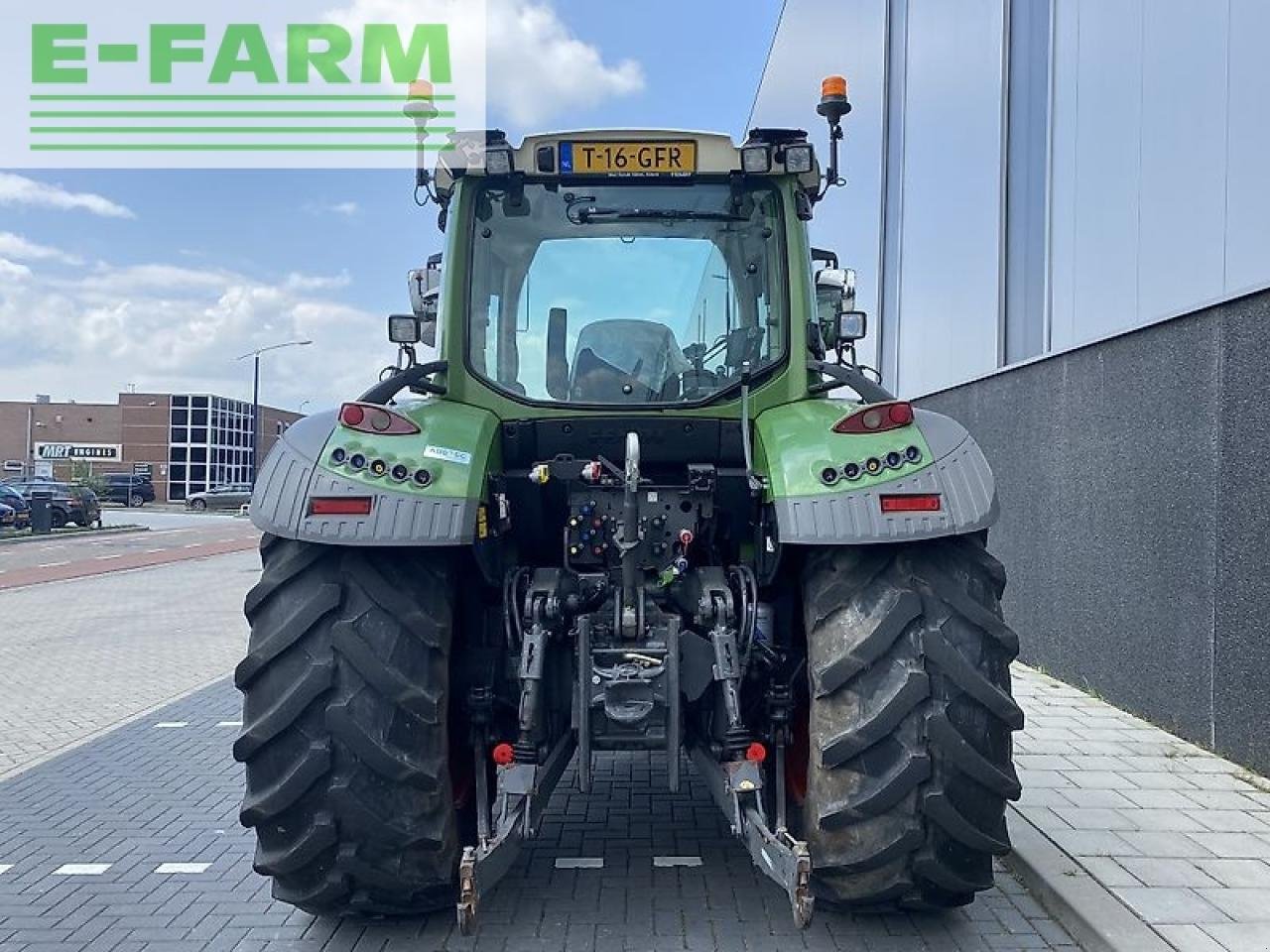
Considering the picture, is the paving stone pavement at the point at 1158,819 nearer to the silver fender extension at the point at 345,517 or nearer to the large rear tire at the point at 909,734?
the large rear tire at the point at 909,734

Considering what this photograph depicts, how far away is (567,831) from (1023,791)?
2.29 metres

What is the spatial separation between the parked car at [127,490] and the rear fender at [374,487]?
196 ft

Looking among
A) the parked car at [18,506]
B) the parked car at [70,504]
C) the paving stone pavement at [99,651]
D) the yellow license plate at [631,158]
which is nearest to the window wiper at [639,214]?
the yellow license plate at [631,158]

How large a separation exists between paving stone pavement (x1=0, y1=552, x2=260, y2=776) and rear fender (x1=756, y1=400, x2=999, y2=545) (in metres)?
5.14

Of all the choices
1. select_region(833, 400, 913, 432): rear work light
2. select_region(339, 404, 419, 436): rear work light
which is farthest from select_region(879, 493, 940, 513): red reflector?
select_region(339, 404, 419, 436): rear work light

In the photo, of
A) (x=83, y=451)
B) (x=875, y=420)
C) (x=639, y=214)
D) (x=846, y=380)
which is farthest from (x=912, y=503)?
(x=83, y=451)

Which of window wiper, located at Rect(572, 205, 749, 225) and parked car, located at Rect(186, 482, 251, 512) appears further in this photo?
parked car, located at Rect(186, 482, 251, 512)

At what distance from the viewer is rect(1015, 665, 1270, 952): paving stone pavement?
151 inches

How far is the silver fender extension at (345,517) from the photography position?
11.2 feet

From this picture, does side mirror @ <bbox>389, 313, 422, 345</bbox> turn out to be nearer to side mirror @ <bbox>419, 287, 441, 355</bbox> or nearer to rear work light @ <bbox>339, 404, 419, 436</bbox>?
side mirror @ <bbox>419, 287, 441, 355</bbox>

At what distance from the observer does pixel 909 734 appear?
3.32 metres

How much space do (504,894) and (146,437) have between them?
76734 millimetres

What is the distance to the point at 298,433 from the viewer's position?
3.72 m

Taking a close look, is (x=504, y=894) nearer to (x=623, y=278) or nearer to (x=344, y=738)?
(x=344, y=738)
